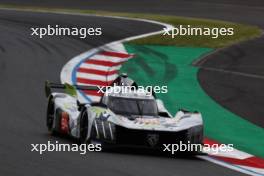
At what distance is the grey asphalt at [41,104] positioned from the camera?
39.4ft

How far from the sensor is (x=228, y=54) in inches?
1081

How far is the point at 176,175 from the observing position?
1177 centimetres

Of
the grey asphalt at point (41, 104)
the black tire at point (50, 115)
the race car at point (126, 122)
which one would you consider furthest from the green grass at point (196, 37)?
the race car at point (126, 122)

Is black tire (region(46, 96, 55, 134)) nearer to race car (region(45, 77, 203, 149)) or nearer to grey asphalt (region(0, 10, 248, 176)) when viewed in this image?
grey asphalt (region(0, 10, 248, 176))

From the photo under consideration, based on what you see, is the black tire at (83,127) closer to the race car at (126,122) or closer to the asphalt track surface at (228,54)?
the race car at (126,122)

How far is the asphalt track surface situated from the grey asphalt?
3961 millimetres

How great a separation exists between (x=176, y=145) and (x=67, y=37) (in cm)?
1703

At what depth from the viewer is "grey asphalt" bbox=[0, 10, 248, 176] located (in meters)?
12.0

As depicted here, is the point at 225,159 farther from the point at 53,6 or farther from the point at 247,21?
the point at 53,6

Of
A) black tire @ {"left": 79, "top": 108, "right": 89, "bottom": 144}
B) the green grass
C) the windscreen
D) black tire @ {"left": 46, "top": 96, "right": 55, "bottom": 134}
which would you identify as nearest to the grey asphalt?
black tire @ {"left": 46, "top": 96, "right": 55, "bottom": 134}

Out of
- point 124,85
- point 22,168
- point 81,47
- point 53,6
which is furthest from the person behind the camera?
point 53,6

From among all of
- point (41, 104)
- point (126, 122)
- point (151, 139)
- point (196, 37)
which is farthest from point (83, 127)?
point (196, 37)

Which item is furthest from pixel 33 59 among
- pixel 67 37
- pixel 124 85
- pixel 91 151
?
pixel 91 151

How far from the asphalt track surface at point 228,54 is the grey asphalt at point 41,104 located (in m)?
3.96
